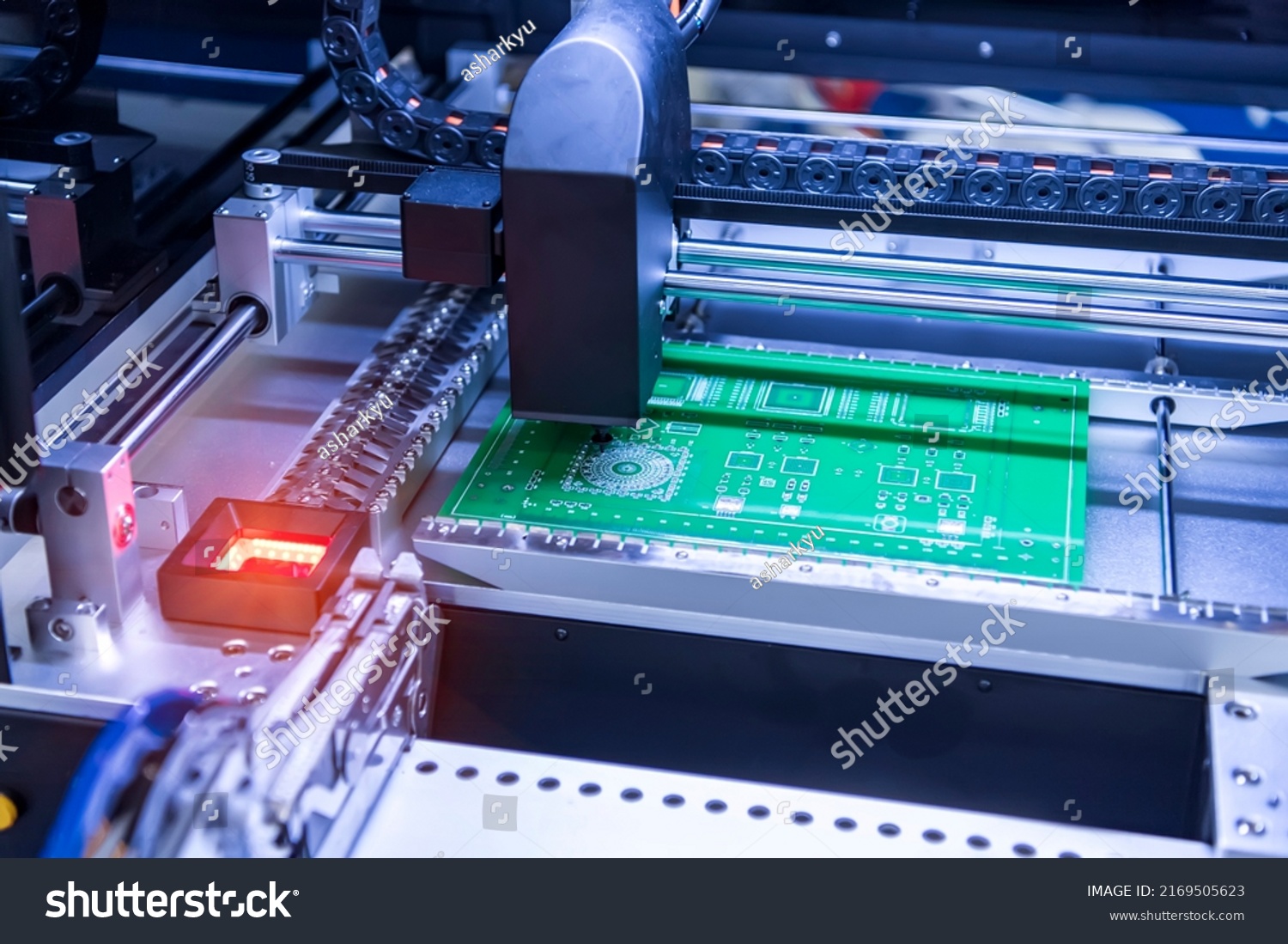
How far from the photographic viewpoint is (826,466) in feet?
7.25

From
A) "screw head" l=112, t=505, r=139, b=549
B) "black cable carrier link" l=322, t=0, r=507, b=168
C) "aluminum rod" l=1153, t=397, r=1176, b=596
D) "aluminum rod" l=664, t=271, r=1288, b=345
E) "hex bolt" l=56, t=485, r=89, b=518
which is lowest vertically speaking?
"aluminum rod" l=1153, t=397, r=1176, b=596

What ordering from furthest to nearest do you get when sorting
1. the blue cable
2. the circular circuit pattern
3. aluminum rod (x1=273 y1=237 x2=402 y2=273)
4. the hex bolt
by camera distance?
aluminum rod (x1=273 y1=237 x2=402 y2=273) < the circular circuit pattern < the hex bolt < the blue cable

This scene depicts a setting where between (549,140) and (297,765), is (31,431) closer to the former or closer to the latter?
(297,765)

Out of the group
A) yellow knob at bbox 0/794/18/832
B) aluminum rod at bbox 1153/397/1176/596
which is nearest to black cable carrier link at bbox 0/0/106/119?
yellow knob at bbox 0/794/18/832

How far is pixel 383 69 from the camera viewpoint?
2510 millimetres

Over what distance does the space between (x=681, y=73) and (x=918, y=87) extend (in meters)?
0.80

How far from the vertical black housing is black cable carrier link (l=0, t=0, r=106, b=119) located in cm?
79

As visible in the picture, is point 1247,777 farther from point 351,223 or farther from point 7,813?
point 351,223

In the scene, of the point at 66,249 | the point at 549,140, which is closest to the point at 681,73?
the point at 549,140

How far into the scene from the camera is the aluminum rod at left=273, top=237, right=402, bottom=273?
7.95 feet

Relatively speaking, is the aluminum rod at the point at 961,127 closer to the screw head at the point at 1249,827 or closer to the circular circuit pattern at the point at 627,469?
the circular circuit pattern at the point at 627,469

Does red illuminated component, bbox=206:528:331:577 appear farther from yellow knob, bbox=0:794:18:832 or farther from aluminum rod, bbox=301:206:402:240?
aluminum rod, bbox=301:206:402:240

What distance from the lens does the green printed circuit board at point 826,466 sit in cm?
207

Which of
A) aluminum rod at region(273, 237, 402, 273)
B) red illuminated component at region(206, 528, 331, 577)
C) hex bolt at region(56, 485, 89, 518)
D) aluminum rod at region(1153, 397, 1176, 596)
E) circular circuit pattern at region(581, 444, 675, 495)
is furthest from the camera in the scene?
aluminum rod at region(273, 237, 402, 273)
